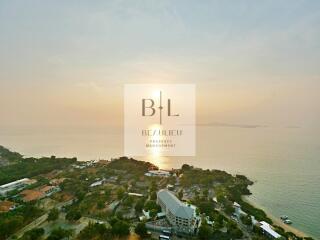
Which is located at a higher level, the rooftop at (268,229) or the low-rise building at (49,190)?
the low-rise building at (49,190)

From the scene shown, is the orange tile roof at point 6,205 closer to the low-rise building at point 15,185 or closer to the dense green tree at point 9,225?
the dense green tree at point 9,225

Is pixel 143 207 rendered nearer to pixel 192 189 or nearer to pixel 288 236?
pixel 192 189

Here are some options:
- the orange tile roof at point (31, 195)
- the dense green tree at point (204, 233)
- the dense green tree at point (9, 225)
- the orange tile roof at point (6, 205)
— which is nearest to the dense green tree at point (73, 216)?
the dense green tree at point (9, 225)

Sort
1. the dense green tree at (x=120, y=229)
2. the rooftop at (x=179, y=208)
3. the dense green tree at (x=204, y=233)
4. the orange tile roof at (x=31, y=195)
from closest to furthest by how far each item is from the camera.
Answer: the dense green tree at (x=120, y=229) < the dense green tree at (x=204, y=233) < the rooftop at (x=179, y=208) < the orange tile roof at (x=31, y=195)

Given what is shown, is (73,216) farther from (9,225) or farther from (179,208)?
(179,208)

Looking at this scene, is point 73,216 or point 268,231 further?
point 73,216

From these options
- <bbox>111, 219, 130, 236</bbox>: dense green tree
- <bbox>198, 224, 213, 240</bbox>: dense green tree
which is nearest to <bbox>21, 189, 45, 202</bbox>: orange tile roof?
<bbox>111, 219, 130, 236</bbox>: dense green tree

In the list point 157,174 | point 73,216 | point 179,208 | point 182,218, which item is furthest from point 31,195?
point 157,174

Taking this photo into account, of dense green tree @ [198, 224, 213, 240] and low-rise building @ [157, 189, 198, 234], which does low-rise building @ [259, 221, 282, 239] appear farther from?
low-rise building @ [157, 189, 198, 234]
